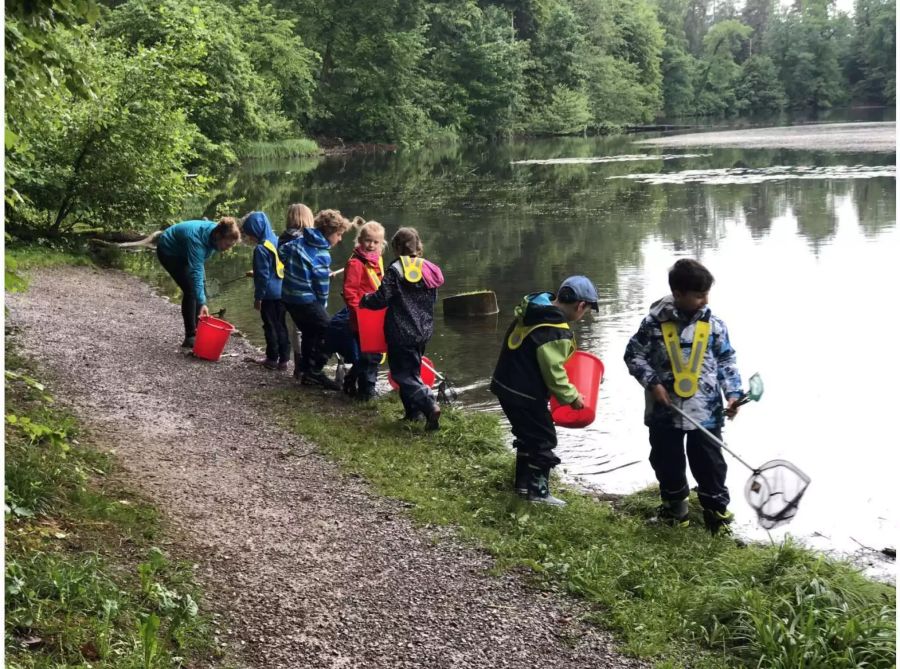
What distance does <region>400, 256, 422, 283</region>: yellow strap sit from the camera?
7.34 metres

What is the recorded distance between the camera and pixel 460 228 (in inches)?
911

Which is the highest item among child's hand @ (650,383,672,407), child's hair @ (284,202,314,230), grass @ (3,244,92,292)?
child's hair @ (284,202,314,230)

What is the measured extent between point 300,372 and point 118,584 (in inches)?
205

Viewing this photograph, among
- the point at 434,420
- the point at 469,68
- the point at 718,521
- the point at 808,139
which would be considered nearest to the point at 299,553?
the point at 718,521

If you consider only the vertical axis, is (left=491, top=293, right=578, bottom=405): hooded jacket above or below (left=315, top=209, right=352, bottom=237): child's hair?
below

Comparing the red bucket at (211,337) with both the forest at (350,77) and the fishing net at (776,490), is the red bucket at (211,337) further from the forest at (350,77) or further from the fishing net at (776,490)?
the fishing net at (776,490)

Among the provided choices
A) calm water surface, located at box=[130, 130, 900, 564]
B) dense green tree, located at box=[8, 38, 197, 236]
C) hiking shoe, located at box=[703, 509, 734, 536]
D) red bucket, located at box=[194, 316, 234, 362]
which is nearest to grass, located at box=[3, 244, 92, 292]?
dense green tree, located at box=[8, 38, 197, 236]

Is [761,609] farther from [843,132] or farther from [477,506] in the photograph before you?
[843,132]

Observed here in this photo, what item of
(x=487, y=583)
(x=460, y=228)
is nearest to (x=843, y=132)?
(x=460, y=228)

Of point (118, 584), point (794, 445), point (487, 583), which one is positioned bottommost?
point (794, 445)

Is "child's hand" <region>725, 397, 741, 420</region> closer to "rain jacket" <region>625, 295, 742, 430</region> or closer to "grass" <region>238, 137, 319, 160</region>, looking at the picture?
"rain jacket" <region>625, 295, 742, 430</region>

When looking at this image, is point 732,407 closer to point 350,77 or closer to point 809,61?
point 350,77

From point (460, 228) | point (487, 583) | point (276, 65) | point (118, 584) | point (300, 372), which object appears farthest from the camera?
point (276, 65)

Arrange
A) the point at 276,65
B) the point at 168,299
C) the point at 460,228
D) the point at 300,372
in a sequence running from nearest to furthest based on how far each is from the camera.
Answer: the point at 300,372
the point at 168,299
the point at 460,228
the point at 276,65
